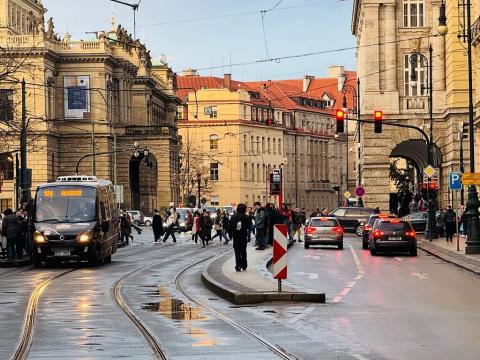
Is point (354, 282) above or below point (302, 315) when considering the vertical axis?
below

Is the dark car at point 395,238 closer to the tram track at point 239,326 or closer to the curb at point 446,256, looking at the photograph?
the curb at point 446,256

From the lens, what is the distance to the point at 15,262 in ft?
142

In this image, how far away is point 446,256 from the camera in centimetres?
4803

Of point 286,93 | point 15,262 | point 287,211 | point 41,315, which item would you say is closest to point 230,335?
point 41,315

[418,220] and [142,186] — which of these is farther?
[142,186]

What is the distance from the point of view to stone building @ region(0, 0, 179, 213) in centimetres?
12144

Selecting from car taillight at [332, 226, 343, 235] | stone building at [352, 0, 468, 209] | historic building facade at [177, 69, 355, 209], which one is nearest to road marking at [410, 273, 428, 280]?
car taillight at [332, 226, 343, 235]

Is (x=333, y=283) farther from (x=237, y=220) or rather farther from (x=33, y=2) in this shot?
(x=33, y=2)

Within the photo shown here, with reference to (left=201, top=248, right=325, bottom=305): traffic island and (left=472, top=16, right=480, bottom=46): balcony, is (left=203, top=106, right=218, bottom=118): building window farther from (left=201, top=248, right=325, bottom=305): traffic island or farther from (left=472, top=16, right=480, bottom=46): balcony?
(left=201, top=248, right=325, bottom=305): traffic island

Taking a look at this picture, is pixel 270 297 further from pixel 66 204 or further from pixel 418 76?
pixel 418 76

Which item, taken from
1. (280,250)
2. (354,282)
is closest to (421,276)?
(354,282)

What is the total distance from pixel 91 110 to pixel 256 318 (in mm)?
106133

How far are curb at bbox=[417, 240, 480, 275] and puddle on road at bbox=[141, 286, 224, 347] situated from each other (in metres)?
12.5

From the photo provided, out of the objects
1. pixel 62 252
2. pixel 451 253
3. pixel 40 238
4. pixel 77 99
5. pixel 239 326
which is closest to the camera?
pixel 239 326
